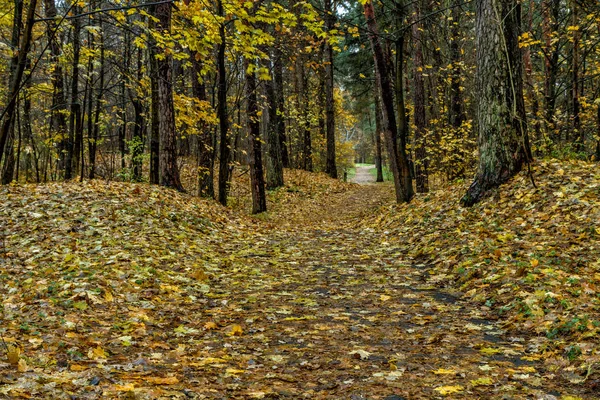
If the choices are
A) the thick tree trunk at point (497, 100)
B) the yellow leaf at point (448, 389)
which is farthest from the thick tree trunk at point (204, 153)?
the yellow leaf at point (448, 389)

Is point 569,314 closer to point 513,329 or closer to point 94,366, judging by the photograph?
point 513,329

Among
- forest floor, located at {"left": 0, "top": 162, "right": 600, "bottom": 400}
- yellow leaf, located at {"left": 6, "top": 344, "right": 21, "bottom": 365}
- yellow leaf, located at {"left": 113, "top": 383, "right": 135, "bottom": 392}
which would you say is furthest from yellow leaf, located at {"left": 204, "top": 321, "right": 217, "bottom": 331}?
yellow leaf, located at {"left": 6, "top": 344, "right": 21, "bottom": 365}

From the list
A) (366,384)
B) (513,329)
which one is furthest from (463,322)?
(366,384)

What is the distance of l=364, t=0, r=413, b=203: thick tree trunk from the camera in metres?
11.9

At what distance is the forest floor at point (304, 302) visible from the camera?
3.30m

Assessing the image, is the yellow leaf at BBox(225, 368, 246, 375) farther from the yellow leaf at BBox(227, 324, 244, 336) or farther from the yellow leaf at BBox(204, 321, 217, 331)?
the yellow leaf at BBox(204, 321, 217, 331)

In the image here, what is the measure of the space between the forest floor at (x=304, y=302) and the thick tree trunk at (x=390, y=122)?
232cm

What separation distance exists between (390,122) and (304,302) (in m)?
8.14

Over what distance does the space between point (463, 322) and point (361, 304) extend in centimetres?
130

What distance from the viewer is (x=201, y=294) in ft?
19.7

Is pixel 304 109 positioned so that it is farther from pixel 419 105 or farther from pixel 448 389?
pixel 448 389

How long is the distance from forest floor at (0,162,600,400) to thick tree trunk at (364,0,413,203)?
7.60 feet

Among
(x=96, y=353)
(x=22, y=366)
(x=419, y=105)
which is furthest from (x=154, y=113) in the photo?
(x=22, y=366)

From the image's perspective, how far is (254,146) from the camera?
1436 centimetres
